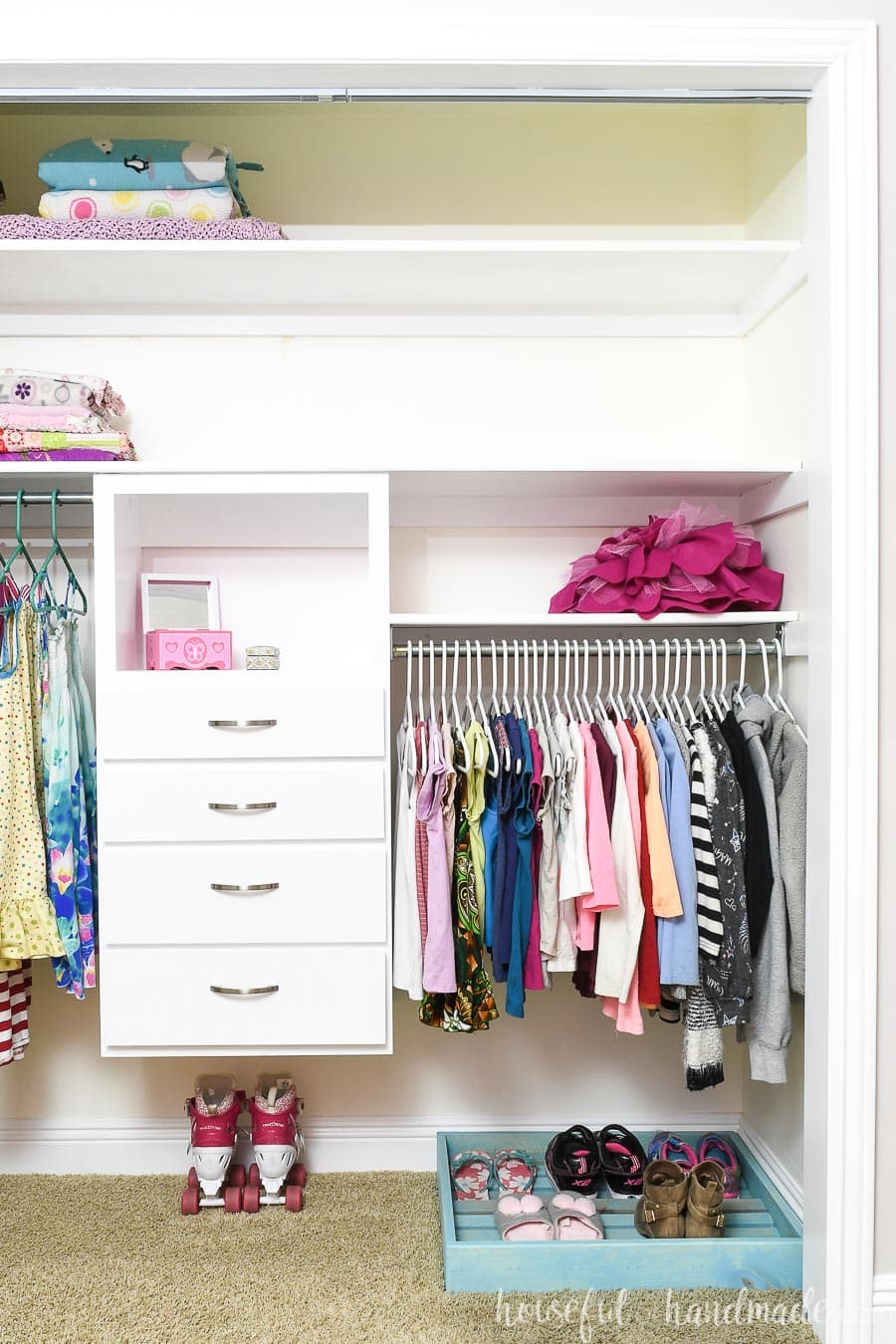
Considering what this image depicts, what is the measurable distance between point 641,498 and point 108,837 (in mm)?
1549

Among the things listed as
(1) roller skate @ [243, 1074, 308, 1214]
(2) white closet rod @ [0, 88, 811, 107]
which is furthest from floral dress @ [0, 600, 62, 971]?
(2) white closet rod @ [0, 88, 811, 107]

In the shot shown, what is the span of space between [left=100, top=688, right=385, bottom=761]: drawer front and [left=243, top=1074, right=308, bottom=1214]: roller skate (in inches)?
35.7

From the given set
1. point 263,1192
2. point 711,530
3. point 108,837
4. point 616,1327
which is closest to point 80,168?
point 108,837

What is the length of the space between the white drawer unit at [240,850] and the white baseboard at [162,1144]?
1.90ft

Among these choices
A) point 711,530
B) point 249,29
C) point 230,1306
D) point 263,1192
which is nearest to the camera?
point 249,29

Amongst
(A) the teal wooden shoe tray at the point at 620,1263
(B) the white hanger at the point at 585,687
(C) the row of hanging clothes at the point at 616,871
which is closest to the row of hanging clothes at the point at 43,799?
(C) the row of hanging clothes at the point at 616,871

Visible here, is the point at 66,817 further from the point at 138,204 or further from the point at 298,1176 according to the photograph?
the point at 138,204

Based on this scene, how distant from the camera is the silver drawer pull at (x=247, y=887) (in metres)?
2.11

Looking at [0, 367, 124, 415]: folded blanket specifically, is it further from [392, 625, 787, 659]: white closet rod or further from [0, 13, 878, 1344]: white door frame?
[392, 625, 787, 659]: white closet rod

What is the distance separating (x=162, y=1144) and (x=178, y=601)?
4.66 ft

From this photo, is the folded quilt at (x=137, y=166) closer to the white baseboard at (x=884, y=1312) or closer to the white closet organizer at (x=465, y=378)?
the white closet organizer at (x=465, y=378)

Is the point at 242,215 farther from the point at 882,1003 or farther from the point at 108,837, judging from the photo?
the point at 882,1003

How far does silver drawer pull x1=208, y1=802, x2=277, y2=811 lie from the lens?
2.11m

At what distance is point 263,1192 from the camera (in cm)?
242
